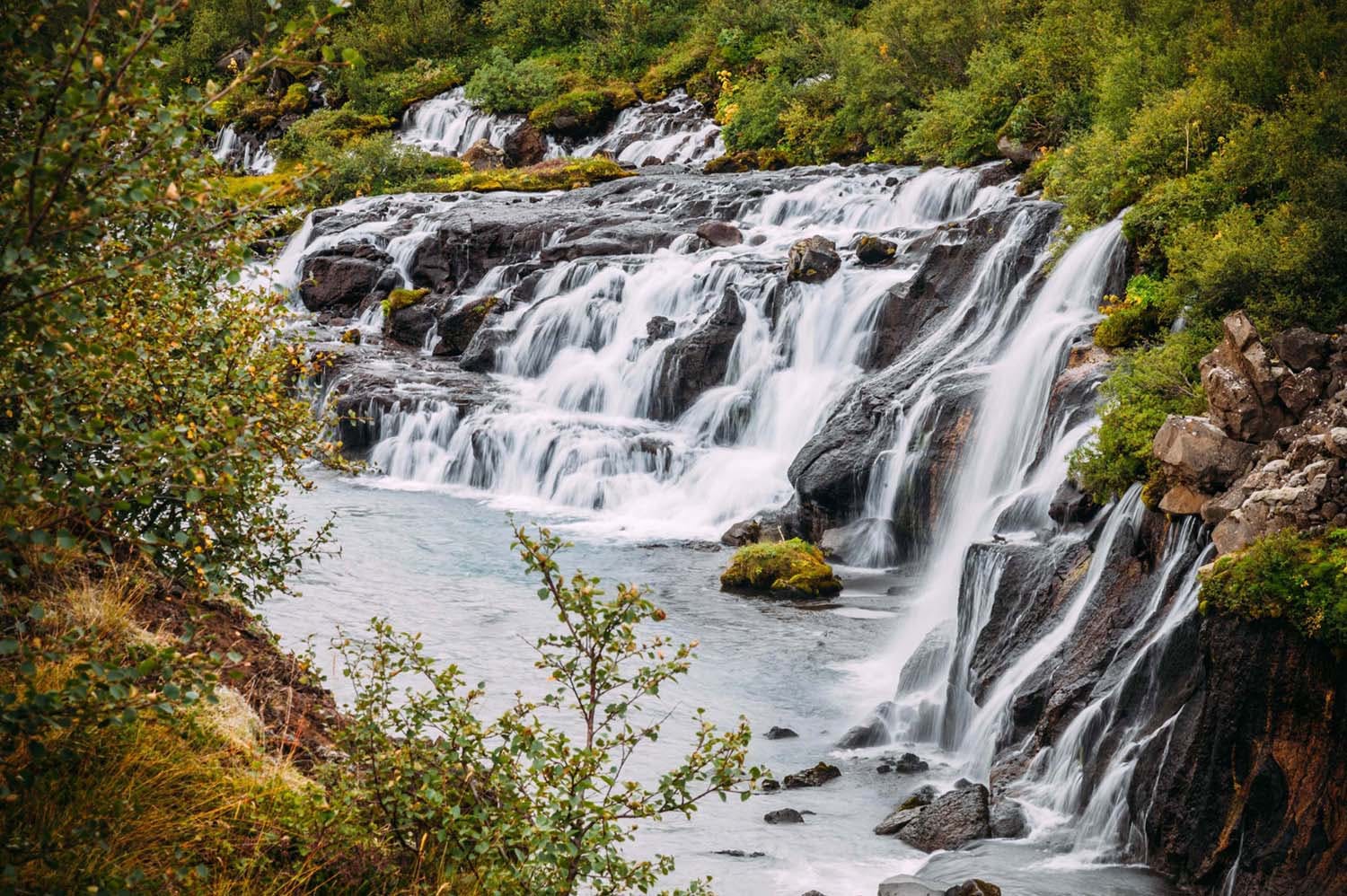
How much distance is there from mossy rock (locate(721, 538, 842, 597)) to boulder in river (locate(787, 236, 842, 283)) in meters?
8.19

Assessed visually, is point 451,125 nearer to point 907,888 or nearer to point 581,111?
point 581,111

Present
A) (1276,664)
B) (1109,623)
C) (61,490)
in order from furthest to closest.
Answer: (1109,623), (1276,664), (61,490)

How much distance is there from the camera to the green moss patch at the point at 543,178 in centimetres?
3841

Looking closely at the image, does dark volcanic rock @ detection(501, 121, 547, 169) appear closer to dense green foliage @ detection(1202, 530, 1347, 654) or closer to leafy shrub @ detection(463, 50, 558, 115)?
leafy shrub @ detection(463, 50, 558, 115)

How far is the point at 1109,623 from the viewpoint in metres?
10.2

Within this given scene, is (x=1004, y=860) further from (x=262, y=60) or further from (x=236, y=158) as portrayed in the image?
(x=236, y=158)

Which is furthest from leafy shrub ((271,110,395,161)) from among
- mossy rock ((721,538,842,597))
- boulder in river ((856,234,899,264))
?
mossy rock ((721,538,842,597))

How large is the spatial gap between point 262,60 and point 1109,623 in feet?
28.8

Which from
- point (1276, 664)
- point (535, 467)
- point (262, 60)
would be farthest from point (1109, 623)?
point (535, 467)

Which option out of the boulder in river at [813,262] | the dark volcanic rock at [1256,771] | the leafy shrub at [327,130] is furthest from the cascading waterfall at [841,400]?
the leafy shrub at [327,130]

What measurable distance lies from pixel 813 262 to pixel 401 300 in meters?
13.0

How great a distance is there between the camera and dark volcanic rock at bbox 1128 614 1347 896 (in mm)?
7691

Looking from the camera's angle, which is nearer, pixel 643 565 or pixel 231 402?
pixel 231 402

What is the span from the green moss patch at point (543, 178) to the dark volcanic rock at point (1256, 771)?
32183 millimetres
